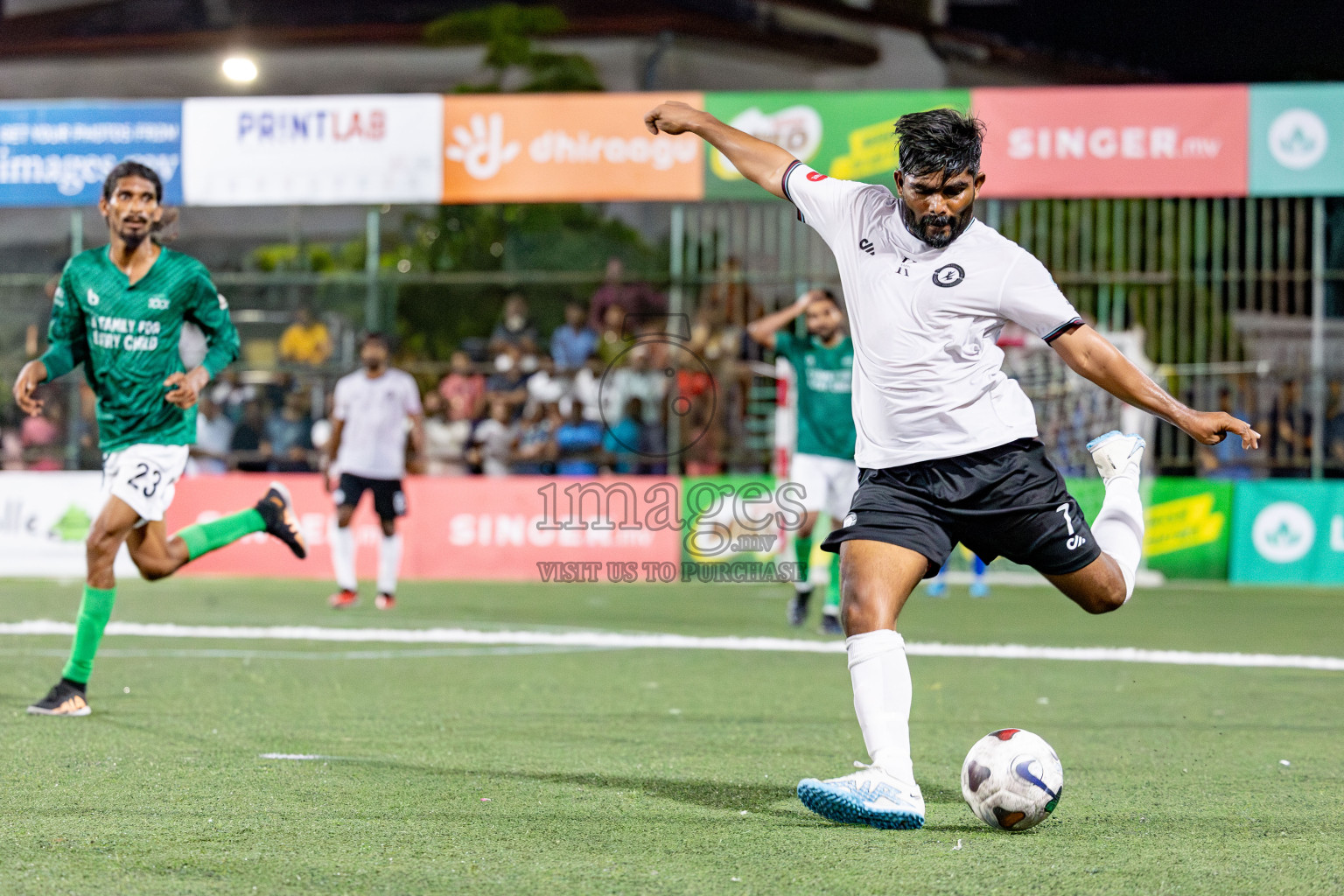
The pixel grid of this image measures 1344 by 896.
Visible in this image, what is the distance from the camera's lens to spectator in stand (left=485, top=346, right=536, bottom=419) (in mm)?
16922

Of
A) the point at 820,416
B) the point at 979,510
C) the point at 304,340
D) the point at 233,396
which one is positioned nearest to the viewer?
the point at 979,510

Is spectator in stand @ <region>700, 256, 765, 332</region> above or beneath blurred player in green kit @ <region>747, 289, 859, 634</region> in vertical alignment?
above

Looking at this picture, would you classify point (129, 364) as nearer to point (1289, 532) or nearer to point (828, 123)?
point (828, 123)

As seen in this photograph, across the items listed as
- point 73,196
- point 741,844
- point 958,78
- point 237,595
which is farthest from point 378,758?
point 958,78

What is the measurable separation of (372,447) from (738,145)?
8298 mm

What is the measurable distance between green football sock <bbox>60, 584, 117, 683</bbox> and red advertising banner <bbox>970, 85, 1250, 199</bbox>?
1067 centimetres

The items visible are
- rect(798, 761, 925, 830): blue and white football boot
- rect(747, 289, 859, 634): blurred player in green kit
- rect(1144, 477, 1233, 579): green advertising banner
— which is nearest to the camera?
rect(798, 761, 925, 830): blue and white football boot

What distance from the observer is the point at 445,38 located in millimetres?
29859

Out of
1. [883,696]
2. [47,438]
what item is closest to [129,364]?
[883,696]

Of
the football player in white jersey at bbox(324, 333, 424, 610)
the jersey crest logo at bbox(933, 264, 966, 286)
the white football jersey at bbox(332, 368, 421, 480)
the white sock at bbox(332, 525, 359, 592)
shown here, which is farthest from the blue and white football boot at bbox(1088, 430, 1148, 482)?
the white sock at bbox(332, 525, 359, 592)

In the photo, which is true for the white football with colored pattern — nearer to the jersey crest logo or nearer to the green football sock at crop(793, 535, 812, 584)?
the jersey crest logo

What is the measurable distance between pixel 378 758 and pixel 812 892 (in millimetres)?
2443

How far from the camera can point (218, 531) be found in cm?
798

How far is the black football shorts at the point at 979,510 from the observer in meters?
4.96
